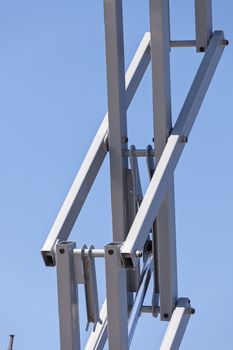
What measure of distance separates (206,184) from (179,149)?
2205 millimetres

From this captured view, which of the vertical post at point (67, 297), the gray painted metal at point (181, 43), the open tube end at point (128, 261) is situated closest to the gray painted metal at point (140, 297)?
the vertical post at point (67, 297)

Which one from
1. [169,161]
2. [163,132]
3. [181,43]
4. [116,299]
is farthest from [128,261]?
[181,43]

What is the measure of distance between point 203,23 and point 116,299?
924 millimetres

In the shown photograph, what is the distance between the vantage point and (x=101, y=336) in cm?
290

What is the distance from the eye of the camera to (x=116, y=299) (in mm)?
2611

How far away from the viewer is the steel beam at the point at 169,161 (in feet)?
8.50

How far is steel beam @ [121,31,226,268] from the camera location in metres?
2.59

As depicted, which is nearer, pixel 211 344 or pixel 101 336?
pixel 101 336

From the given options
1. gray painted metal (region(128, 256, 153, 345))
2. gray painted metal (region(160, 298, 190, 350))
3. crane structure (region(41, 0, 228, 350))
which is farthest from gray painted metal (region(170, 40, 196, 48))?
gray painted metal (region(160, 298, 190, 350))

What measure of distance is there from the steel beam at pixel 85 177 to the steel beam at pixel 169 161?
0.18 m

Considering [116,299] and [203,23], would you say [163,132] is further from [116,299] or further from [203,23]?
[116,299]

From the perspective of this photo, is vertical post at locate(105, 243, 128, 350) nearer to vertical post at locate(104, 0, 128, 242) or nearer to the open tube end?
the open tube end

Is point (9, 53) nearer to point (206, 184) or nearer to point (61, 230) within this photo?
point (206, 184)

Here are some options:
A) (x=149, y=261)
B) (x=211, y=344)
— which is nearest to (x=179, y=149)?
(x=149, y=261)
